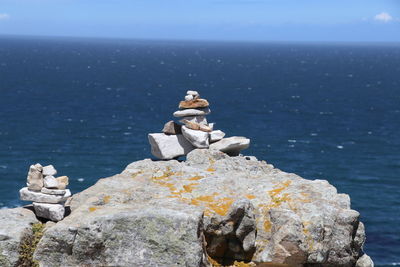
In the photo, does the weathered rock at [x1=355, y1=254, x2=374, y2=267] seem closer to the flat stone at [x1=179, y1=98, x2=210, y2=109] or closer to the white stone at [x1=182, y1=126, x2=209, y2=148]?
the white stone at [x1=182, y1=126, x2=209, y2=148]

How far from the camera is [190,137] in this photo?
957 inches

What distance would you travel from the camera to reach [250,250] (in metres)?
17.6

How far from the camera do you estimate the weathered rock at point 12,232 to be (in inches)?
621

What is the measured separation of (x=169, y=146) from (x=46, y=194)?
755cm

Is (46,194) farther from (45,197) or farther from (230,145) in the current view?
(230,145)

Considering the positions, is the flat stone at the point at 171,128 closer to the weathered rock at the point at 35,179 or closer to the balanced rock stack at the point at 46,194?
the balanced rock stack at the point at 46,194

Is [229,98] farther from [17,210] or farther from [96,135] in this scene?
[17,210]

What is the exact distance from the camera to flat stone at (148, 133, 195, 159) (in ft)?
80.2

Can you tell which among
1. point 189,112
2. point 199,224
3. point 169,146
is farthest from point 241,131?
point 199,224

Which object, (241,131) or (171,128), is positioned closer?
(171,128)

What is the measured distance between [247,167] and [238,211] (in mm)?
5331

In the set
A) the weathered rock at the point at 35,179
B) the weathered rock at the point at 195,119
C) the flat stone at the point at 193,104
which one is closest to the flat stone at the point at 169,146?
the weathered rock at the point at 195,119

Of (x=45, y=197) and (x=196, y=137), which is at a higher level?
(x=196, y=137)

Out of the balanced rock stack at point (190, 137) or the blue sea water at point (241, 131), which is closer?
the balanced rock stack at point (190, 137)
